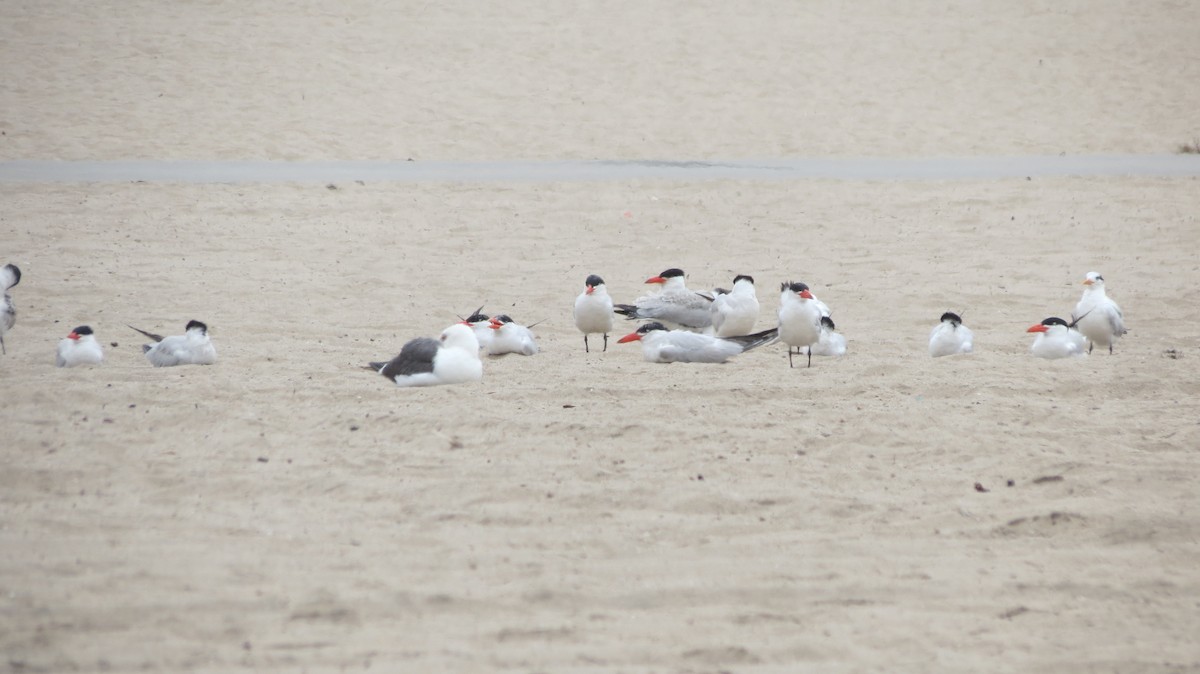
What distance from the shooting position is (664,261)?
10680 mm

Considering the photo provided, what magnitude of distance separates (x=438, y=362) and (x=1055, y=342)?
12.3 feet

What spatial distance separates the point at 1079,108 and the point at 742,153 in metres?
6.79

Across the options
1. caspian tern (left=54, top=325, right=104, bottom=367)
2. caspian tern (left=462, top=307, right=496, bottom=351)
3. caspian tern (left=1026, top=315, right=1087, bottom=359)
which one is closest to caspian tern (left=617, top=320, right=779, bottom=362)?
caspian tern (left=462, top=307, right=496, bottom=351)

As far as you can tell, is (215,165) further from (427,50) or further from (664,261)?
(427,50)

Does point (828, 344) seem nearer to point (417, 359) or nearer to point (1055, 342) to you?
point (1055, 342)

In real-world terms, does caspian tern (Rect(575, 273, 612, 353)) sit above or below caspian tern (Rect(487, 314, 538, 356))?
above

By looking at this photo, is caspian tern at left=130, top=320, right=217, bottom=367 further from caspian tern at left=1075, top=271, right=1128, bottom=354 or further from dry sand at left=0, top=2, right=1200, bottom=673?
caspian tern at left=1075, top=271, right=1128, bottom=354

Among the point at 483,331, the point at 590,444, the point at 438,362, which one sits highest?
the point at 483,331

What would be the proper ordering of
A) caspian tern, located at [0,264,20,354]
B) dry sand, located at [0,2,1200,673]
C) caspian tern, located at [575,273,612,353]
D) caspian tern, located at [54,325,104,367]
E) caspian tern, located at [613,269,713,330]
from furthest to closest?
1. caspian tern, located at [613,269,713,330]
2. caspian tern, located at [575,273,612,353]
3. caspian tern, located at [0,264,20,354]
4. caspian tern, located at [54,325,104,367]
5. dry sand, located at [0,2,1200,673]

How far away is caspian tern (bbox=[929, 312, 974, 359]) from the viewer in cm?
711

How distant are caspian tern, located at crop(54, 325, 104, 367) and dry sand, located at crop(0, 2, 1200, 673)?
0.64 ft

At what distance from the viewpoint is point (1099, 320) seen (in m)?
7.43

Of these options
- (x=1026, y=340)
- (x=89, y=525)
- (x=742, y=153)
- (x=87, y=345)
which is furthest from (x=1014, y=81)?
(x=89, y=525)

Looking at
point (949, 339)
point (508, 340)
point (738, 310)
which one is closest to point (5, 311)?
point (508, 340)
